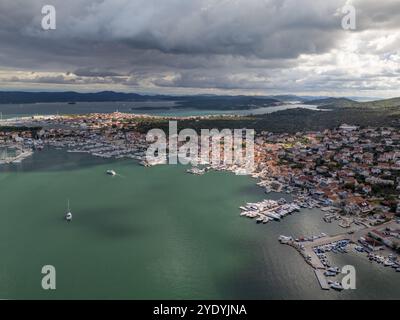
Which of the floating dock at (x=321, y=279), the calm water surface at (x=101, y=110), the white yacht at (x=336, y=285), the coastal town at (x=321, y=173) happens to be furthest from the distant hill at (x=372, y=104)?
the white yacht at (x=336, y=285)

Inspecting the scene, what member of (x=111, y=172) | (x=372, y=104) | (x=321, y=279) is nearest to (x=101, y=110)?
(x=372, y=104)

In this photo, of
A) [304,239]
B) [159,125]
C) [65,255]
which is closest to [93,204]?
[65,255]

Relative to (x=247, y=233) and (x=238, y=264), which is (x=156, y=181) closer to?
(x=247, y=233)

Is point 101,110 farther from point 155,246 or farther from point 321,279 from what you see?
point 321,279

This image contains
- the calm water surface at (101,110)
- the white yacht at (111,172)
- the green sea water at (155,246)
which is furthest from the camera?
the calm water surface at (101,110)

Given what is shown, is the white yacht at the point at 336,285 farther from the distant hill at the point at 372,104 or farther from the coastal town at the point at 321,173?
the distant hill at the point at 372,104

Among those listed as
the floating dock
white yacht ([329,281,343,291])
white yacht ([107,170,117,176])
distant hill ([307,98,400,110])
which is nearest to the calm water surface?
distant hill ([307,98,400,110])
